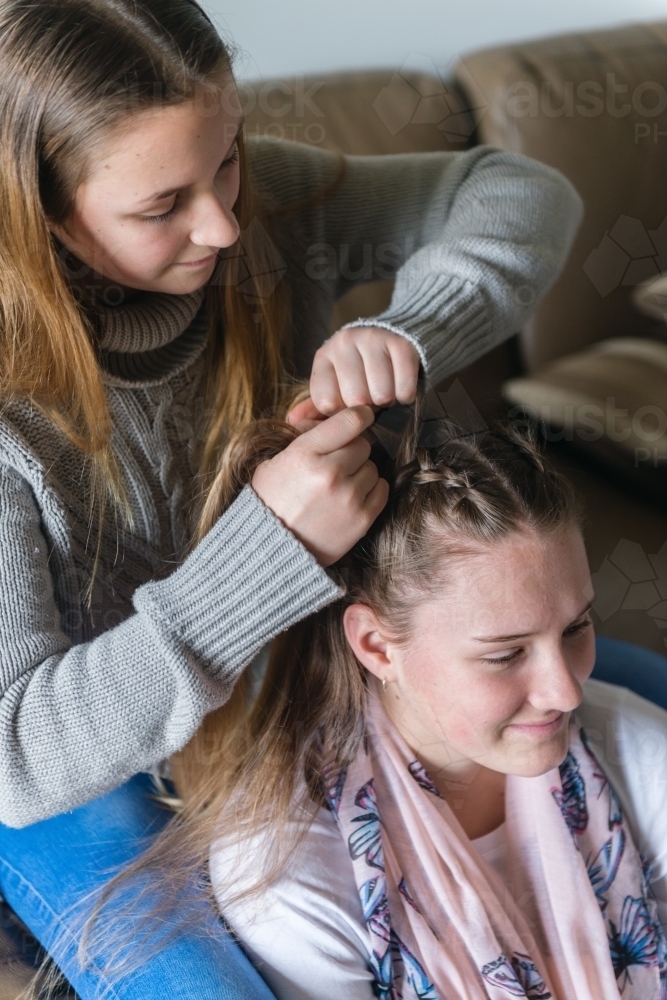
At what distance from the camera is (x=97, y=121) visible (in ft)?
1.99

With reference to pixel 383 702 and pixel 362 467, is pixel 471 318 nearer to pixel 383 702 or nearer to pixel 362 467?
pixel 362 467

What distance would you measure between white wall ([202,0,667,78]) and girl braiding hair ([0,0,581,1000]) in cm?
49

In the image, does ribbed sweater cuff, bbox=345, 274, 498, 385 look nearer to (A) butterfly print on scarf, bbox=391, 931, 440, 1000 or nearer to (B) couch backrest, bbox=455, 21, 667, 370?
(A) butterfly print on scarf, bbox=391, 931, 440, 1000

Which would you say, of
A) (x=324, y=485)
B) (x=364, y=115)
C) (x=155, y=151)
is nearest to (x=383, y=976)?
(x=324, y=485)

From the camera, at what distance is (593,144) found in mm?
1375

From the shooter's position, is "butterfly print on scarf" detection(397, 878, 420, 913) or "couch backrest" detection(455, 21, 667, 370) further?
"couch backrest" detection(455, 21, 667, 370)

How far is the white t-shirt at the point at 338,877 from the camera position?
662 millimetres

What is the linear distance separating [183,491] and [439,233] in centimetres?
35

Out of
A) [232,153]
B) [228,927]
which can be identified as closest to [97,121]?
[232,153]

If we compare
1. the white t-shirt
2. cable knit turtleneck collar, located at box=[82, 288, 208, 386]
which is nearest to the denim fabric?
the white t-shirt

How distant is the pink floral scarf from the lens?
2.29 feet

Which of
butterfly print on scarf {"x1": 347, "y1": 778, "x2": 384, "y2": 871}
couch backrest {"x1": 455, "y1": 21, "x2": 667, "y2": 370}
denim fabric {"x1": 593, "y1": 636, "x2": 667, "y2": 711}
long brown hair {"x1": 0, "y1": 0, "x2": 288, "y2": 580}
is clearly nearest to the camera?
long brown hair {"x1": 0, "y1": 0, "x2": 288, "y2": 580}

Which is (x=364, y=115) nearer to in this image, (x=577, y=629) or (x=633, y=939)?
(x=577, y=629)

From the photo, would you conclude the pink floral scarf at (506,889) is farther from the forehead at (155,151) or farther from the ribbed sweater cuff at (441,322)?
the forehead at (155,151)
